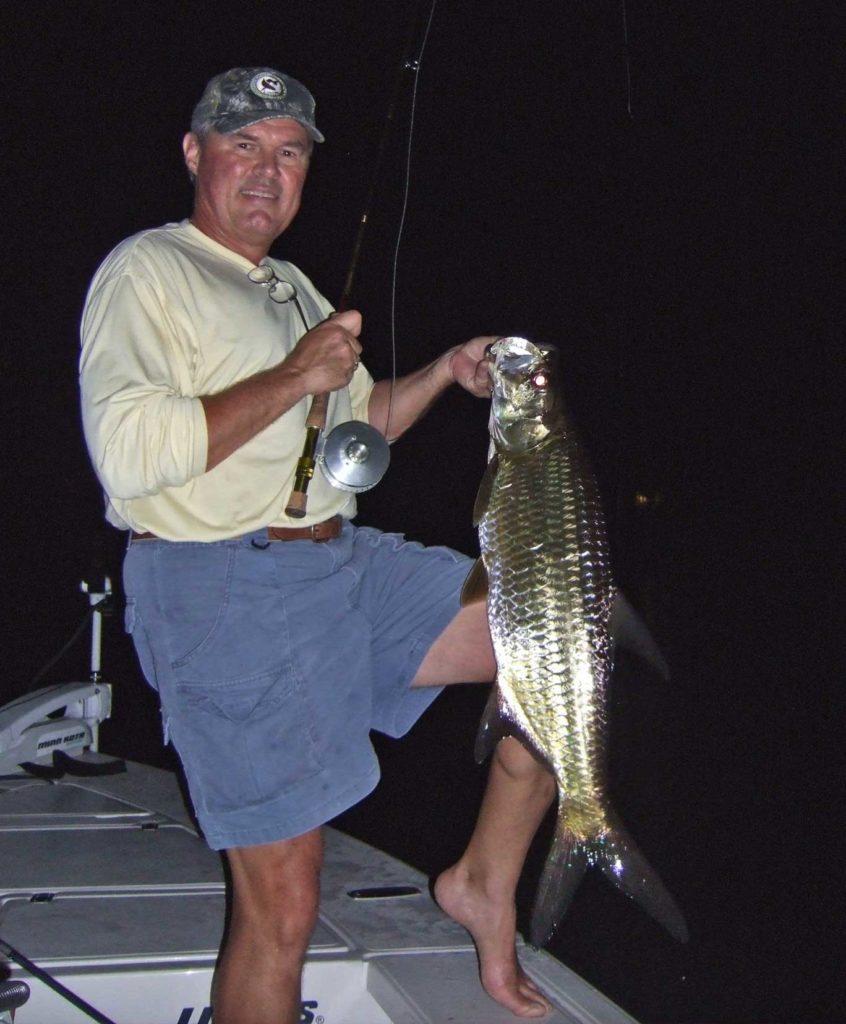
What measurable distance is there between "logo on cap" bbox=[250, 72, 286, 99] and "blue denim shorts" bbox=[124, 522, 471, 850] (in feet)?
3.84

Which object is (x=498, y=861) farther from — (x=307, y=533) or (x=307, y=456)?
(x=307, y=456)

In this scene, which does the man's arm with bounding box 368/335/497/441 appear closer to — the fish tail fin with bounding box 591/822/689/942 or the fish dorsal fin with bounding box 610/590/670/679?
the fish dorsal fin with bounding box 610/590/670/679

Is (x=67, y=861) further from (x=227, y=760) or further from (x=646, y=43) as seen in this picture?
(x=646, y=43)

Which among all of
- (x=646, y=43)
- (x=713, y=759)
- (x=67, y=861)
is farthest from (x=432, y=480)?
(x=67, y=861)

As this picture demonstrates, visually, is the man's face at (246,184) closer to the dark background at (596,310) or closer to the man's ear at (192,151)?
the man's ear at (192,151)

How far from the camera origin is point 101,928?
288 cm

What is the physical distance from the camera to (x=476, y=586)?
8.55ft

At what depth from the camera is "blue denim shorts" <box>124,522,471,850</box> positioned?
8.04 ft

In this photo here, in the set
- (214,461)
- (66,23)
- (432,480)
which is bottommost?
(432,480)

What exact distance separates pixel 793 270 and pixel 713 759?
6.19 meters

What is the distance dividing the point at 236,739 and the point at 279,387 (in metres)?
0.81

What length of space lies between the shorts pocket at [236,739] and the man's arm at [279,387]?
52 cm

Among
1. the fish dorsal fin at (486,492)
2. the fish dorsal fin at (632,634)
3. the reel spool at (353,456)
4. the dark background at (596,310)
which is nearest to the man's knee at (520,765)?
the fish dorsal fin at (632,634)

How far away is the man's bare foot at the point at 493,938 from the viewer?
263cm
